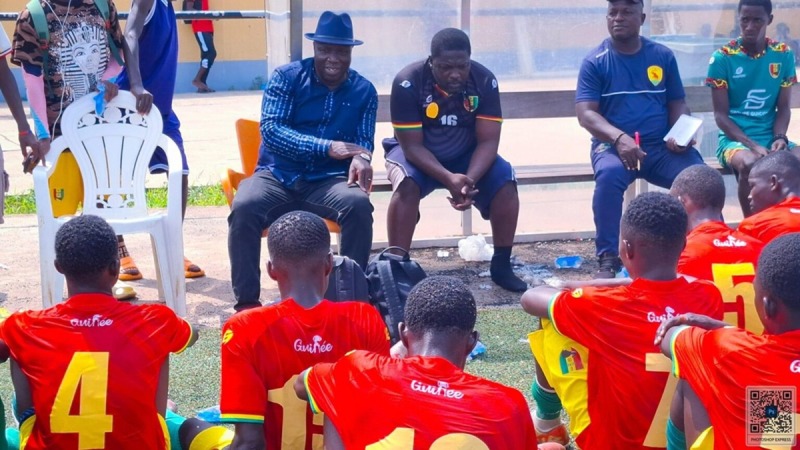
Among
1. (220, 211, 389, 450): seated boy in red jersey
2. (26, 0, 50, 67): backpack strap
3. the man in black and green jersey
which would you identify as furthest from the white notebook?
(26, 0, 50, 67): backpack strap

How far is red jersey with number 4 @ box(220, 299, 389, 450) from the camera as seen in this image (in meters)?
2.89

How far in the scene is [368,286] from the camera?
4.27 metres

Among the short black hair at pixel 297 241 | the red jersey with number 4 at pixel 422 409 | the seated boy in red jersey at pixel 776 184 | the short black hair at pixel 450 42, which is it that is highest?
the short black hair at pixel 450 42

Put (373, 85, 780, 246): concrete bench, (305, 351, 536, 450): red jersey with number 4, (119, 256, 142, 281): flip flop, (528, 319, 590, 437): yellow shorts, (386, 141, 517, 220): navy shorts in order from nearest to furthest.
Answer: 1. (305, 351, 536, 450): red jersey with number 4
2. (528, 319, 590, 437): yellow shorts
3. (386, 141, 517, 220): navy shorts
4. (119, 256, 142, 281): flip flop
5. (373, 85, 780, 246): concrete bench

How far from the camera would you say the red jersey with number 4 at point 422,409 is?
239 centimetres

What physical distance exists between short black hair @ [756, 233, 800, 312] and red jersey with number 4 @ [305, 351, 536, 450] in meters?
0.72

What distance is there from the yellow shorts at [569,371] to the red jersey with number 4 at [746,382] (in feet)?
2.05

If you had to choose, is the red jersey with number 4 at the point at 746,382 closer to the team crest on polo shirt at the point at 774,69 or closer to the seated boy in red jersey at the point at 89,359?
the seated boy in red jersey at the point at 89,359

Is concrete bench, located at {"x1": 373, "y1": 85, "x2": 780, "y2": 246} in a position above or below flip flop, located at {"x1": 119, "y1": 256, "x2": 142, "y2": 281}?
above

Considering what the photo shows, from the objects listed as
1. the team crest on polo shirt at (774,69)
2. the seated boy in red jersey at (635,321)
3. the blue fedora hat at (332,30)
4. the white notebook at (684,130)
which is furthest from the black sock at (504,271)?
the seated boy in red jersey at (635,321)

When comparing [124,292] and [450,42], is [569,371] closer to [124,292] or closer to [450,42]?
[450,42]

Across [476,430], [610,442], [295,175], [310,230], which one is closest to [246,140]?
[295,175]

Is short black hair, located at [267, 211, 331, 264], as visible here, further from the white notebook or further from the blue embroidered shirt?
the white notebook

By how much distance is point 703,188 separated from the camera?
4203 millimetres
